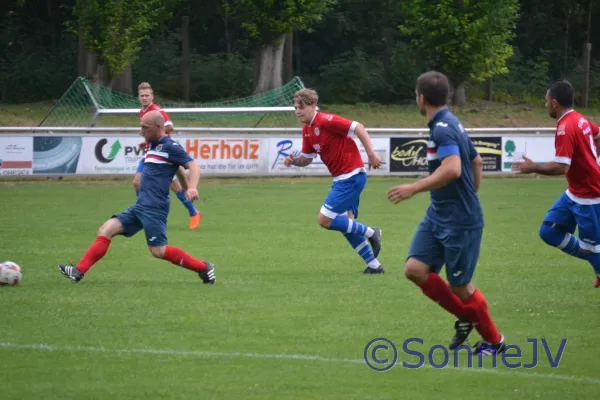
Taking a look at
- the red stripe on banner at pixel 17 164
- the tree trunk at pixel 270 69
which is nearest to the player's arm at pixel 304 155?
the red stripe on banner at pixel 17 164

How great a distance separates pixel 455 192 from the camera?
6.56 m

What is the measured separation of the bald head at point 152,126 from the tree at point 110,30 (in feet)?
69.4

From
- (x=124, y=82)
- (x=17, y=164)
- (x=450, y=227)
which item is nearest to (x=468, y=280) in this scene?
(x=450, y=227)

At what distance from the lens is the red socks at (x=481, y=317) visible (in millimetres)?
6648

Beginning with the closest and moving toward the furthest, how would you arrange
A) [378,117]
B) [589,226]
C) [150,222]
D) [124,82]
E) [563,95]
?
1. [563,95]
2. [589,226]
3. [150,222]
4. [378,117]
5. [124,82]

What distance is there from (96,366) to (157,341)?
77 cm

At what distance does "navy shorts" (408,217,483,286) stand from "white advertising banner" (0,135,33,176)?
55.7 feet

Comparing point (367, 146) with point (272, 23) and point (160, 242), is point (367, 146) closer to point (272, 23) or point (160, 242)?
point (160, 242)

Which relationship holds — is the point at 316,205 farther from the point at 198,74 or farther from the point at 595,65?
the point at 595,65

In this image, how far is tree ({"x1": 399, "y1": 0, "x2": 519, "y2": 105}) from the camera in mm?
32625

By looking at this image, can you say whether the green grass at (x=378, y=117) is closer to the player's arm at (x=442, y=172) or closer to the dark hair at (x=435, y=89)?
the dark hair at (x=435, y=89)

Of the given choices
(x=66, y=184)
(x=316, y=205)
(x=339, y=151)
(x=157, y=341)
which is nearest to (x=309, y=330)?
(x=157, y=341)

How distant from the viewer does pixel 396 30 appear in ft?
134

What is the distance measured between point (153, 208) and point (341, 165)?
218 centimetres
